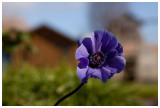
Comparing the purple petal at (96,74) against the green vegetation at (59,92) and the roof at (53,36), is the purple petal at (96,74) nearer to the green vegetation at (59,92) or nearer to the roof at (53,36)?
the green vegetation at (59,92)

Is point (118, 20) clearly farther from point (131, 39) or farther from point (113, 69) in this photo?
point (113, 69)

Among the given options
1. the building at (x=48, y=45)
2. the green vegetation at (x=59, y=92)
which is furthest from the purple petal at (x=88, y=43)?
the building at (x=48, y=45)

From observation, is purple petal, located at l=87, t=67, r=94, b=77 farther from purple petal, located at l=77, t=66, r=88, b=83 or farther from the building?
the building

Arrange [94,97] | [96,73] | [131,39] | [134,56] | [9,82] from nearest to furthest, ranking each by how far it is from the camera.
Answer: [96,73] < [94,97] < [9,82] < [134,56] < [131,39]

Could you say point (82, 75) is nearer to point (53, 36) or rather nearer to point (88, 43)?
point (88, 43)

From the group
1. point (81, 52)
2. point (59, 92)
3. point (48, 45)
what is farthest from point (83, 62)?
point (48, 45)

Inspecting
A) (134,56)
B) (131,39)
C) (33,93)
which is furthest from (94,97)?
(131,39)

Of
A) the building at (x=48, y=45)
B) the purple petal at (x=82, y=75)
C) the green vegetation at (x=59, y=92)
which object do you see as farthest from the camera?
the building at (x=48, y=45)
